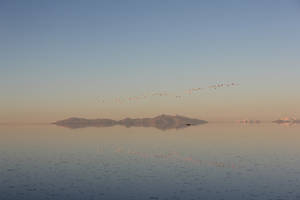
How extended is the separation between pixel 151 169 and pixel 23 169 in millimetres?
26846

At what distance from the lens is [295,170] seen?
51.7 meters

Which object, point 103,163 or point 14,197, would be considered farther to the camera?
point 103,163

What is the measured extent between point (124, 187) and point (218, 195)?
14081 millimetres

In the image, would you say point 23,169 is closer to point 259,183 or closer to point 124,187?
point 124,187

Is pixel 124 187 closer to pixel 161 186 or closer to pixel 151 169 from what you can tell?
pixel 161 186

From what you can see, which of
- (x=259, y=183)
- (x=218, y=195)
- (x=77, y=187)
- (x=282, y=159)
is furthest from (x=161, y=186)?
(x=282, y=159)

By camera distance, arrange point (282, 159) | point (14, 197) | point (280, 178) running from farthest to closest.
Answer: point (282, 159) < point (280, 178) < point (14, 197)

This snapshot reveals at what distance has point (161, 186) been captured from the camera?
40281 mm

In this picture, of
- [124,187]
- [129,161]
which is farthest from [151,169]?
[124,187]

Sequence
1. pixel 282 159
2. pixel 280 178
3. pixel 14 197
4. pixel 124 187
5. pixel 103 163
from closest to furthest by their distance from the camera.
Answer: pixel 14 197 → pixel 124 187 → pixel 280 178 → pixel 103 163 → pixel 282 159

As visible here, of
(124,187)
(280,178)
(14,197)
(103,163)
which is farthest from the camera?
(103,163)

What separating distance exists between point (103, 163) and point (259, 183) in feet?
114

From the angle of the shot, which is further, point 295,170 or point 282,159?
point 282,159

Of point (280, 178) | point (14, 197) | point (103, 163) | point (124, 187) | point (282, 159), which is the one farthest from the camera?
point (282, 159)
